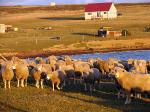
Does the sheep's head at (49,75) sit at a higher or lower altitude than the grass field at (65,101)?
higher

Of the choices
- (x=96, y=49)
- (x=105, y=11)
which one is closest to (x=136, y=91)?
(x=96, y=49)

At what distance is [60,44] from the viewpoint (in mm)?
55531

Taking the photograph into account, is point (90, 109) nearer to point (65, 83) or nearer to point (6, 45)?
point (65, 83)

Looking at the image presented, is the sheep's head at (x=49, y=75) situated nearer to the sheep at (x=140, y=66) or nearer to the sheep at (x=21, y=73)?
the sheep at (x=21, y=73)

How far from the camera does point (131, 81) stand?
21.4 m

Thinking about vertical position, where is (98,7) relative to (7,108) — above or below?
above

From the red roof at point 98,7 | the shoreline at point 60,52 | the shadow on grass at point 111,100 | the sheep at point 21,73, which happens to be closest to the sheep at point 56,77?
the shadow on grass at point 111,100

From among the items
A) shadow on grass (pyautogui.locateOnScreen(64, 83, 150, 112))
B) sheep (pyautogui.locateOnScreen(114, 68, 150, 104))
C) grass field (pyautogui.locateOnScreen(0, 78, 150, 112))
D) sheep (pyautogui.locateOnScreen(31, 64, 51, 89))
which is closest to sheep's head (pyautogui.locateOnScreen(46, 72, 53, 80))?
grass field (pyautogui.locateOnScreen(0, 78, 150, 112))

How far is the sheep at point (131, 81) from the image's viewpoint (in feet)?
69.2

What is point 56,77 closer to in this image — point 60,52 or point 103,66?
point 103,66

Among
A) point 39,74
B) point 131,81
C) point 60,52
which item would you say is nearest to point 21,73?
point 39,74

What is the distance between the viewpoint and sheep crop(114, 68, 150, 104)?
2108 centimetres

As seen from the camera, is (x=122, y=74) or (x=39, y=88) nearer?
(x=122, y=74)

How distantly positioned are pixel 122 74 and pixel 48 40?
37364 mm
